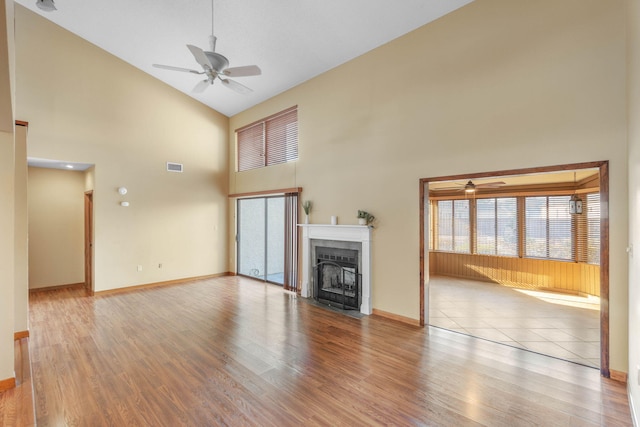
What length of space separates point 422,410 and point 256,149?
643 cm

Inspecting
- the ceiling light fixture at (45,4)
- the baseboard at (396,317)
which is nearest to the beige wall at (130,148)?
the ceiling light fixture at (45,4)

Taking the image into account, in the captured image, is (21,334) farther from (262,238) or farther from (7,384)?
(262,238)

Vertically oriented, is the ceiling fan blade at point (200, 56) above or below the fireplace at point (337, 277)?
above

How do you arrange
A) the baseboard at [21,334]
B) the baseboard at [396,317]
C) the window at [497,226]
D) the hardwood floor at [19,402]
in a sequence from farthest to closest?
1. the window at [497,226]
2. the baseboard at [396,317]
3. the baseboard at [21,334]
4. the hardwood floor at [19,402]

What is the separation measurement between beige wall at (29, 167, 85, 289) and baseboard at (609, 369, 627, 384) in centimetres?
942

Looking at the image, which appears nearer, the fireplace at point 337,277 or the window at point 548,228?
the fireplace at point 337,277

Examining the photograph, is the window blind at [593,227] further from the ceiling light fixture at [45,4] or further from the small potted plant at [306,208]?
the ceiling light fixture at [45,4]

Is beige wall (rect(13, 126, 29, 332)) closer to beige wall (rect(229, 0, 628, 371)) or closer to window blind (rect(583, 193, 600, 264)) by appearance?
beige wall (rect(229, 0, 628, 371))

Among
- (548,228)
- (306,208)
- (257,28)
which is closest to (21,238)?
(306,208)

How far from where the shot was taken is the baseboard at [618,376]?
2.79m

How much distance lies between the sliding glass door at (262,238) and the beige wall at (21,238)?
410cm

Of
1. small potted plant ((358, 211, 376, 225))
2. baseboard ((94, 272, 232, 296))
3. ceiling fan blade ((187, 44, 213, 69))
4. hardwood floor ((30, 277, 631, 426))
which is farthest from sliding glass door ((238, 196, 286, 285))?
ceiling fan blade ((187, 44, 213, 69))

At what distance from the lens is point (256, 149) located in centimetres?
735

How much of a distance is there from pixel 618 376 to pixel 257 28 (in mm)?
6202
